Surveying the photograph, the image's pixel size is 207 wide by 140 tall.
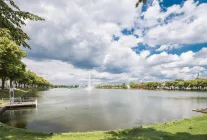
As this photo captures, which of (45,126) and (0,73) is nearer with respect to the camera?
(45,126)

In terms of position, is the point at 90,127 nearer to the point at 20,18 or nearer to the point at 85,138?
the point at 85,138

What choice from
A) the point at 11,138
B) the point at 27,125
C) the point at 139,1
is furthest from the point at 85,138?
the point at 27,125

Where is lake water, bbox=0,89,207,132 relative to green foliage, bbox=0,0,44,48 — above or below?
below

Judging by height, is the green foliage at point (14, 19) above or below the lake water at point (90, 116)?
above

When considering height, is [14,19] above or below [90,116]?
above

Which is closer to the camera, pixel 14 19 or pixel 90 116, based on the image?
pixel 14 19

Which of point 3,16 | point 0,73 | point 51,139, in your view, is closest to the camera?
point 3,16

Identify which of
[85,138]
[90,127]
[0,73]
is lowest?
[90,127]

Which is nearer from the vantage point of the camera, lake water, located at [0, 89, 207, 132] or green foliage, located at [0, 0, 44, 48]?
green foliage, located at [0, 0, 44, 48]

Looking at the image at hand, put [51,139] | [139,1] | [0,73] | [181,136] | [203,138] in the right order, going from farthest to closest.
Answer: [0,73], [51,139], [181,136], [203,138], [139,1]

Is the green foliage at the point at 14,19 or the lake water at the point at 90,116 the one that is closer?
the green foliage at the point at 14,19

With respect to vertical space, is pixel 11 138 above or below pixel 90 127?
above

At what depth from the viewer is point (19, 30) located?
1205cm

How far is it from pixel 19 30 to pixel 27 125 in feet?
67.5
